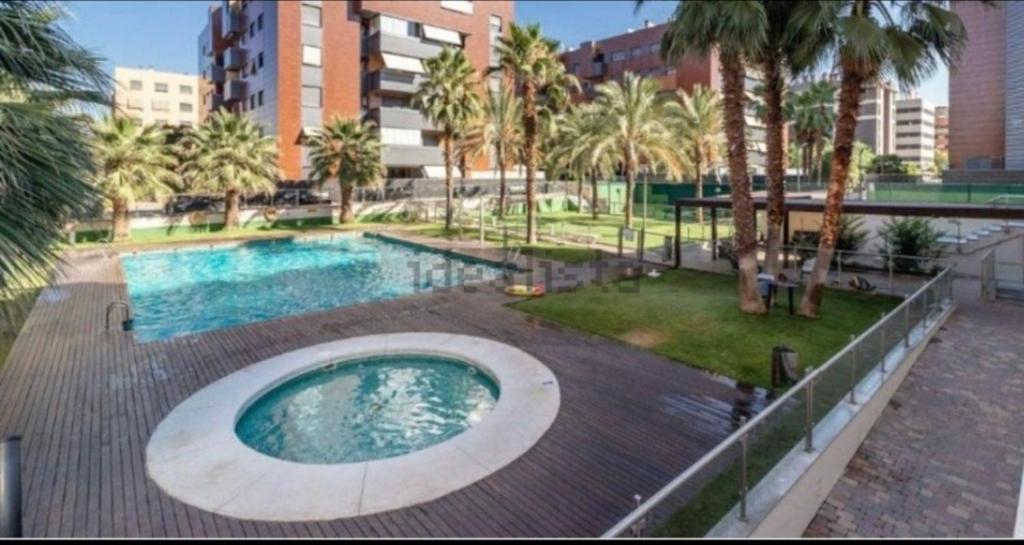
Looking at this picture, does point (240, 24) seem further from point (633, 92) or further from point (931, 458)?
point (931, 458)

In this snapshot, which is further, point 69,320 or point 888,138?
point 888,138

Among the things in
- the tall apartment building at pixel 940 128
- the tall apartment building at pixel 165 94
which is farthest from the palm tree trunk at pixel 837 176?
the tall apartment building at pixel 940 128

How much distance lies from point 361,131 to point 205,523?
3066 cm

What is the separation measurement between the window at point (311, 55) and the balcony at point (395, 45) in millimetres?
4121

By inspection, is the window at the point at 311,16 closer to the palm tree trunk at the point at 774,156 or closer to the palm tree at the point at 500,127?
the palm tree at the point at 500,127

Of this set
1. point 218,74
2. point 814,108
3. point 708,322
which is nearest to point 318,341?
point 708,322

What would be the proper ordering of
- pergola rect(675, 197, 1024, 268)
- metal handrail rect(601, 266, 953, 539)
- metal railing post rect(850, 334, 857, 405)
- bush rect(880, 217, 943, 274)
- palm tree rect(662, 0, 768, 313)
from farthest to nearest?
bush rect(880, 217, 943, 274) < pergola rect(675, 197, 1024, 268) < palm tree rect(662, 0, 768, 313) < metal railing post rect(850, 334, 857, 405) < metal handrail rect(601, 266, 953, 539)

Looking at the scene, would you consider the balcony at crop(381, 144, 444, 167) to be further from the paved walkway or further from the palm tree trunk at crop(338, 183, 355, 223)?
the paved walkway

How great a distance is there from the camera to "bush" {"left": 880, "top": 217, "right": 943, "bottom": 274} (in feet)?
58.1

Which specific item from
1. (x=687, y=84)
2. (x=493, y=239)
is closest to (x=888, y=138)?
(x=687, y=84)

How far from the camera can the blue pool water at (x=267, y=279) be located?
51.6ft

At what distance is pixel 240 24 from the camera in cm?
4647

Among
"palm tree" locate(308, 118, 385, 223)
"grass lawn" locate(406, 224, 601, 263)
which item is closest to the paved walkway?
"grass lawn" locate(406, 224, 601, 263)

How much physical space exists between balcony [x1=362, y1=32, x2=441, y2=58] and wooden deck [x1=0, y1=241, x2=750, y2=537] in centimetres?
3364
